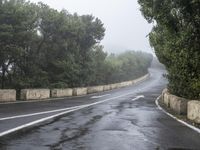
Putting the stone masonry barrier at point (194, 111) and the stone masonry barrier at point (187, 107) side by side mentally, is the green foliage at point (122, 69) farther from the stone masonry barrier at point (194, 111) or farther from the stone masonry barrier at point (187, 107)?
the stone masonry barrier at point (194, 111)

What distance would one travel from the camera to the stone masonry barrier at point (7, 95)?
27.5 metres

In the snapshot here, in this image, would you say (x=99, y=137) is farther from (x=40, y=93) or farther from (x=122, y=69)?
(x=122, y=69)

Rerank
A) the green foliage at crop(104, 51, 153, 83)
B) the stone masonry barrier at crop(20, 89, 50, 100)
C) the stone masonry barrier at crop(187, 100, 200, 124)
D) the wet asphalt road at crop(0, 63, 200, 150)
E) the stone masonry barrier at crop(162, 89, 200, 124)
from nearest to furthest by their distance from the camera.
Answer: the wet asphalt road at crop(0, 63, 200, 150) < the stone masonry barrier at crop(187, 100, 200, 124) < the stone masonry barrier at crop(162, 89, 200, 124) < the stone masonry barrier at crop(20, 89, 50, 100) < the green foliage at crop(104, 51, 153, 83)

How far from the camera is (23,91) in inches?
1233

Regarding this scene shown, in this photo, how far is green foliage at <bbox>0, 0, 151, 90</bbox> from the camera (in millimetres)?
36656

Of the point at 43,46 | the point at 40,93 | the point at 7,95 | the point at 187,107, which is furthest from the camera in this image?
the point at 43,46

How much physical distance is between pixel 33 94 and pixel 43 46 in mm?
13405

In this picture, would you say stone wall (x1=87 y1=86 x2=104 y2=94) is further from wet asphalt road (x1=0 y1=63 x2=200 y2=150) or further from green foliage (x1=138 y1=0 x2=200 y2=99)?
wet asphalt road (x1=0 y1=63 x2=200 y2=150)

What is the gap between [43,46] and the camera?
4522 cm

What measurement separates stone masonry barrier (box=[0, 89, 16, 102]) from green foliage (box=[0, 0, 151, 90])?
7.49 meters

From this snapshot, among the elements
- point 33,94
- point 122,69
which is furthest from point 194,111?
point 122,69

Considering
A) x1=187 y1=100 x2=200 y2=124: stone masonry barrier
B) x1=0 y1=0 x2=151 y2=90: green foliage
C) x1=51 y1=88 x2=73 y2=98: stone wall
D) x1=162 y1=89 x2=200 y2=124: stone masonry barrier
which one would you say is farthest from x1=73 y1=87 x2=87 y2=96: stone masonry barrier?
x1=187 y1=100 x2=200 y2=124: stone masonry barrier

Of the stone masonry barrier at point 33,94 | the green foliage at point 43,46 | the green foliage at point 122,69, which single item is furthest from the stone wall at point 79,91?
the green foliage at point 122,69

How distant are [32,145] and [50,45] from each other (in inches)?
1423
